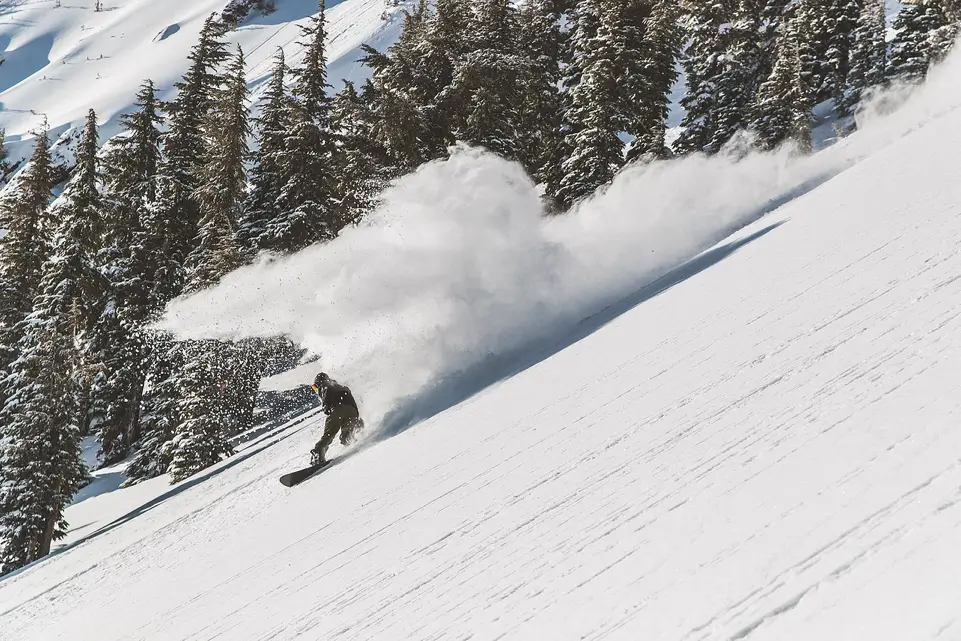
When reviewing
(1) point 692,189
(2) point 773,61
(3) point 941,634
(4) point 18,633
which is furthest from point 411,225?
(2) point 773,61

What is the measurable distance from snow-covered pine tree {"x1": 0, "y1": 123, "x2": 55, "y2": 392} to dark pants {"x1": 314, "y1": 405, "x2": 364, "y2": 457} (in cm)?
2229

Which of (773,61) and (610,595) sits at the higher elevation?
(773,61)

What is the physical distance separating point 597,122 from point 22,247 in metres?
22.4

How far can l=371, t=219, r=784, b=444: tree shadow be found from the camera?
11.1m

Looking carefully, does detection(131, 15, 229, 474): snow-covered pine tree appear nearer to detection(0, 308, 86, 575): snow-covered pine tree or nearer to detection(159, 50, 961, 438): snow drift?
detection(0, 308, 86, 575): snow-covered pine tree

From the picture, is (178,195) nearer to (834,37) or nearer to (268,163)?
(268,163)

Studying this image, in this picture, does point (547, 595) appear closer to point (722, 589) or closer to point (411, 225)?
point (722, 589)

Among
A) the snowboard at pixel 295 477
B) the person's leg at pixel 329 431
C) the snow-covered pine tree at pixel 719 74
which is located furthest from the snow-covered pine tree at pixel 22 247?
the snow-covered pine tree at pixel 719 74

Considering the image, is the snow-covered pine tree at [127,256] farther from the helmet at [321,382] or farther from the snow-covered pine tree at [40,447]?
the helmet at [321,382]

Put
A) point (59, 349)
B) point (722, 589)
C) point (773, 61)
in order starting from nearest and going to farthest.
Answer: point (722, 589), point (59, 349), point (773, 61)

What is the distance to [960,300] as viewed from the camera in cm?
630

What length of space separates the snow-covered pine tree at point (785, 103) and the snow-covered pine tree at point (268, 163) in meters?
17.7

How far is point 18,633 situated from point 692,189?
650 inches

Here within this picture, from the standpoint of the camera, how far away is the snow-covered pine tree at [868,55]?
3472cm
